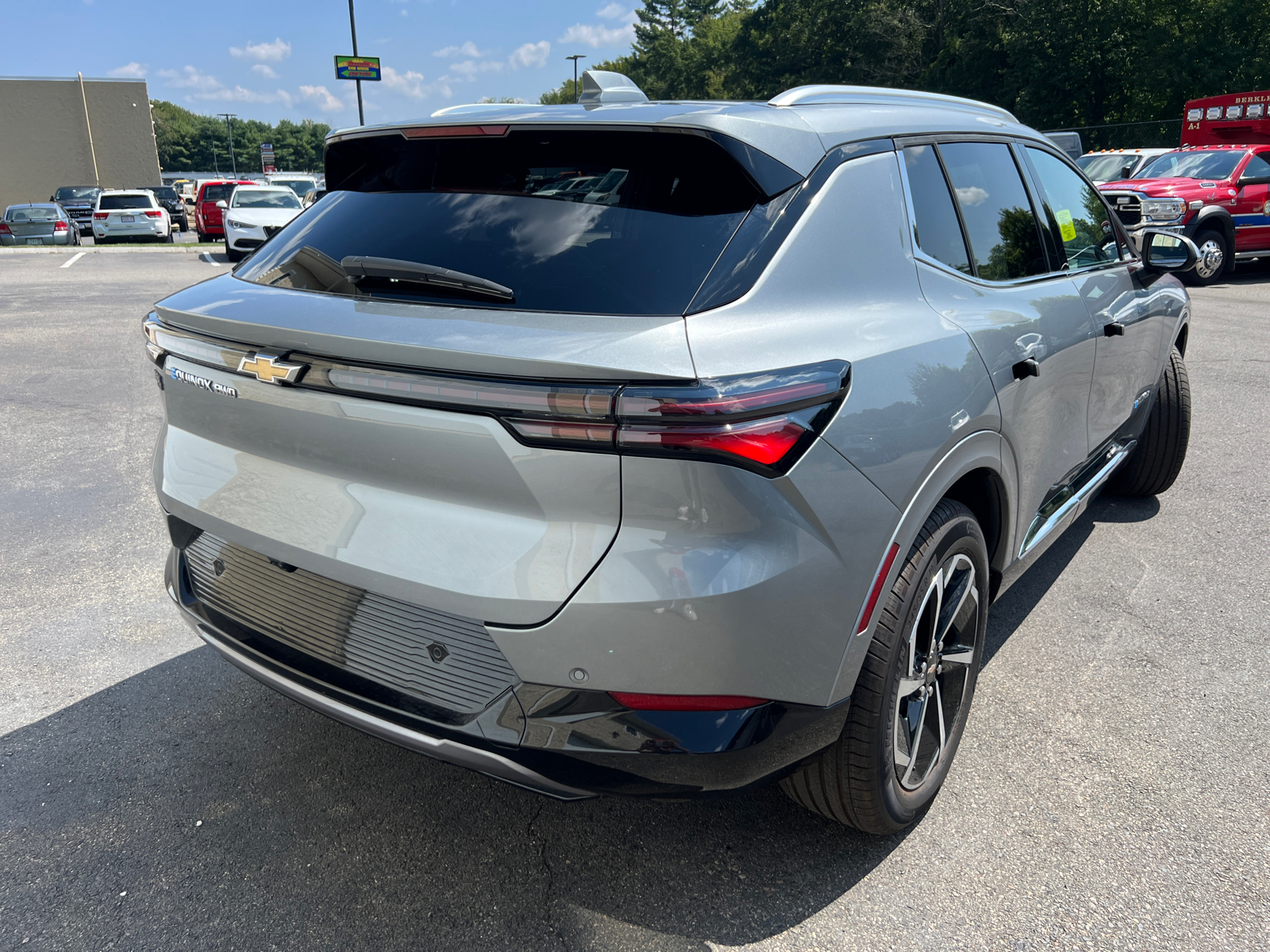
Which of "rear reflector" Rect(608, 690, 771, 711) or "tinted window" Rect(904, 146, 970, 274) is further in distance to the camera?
"tinted window" Rect(904, 146, 970, 274)

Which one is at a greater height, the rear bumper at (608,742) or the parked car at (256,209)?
the parked car at (256,209)

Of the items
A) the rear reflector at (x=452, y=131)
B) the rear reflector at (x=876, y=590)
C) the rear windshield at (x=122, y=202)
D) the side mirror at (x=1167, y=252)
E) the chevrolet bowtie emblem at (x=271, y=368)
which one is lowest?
the rear reflector at (x=876, y=590)

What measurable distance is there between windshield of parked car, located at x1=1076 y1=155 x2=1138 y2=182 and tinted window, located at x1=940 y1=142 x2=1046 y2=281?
1441cm

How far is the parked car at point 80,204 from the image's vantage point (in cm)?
3338

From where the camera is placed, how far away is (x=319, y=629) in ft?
6.86

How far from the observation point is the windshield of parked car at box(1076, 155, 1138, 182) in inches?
620

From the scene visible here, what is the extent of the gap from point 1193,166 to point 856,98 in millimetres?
14982

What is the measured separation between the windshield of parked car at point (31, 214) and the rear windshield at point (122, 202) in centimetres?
279

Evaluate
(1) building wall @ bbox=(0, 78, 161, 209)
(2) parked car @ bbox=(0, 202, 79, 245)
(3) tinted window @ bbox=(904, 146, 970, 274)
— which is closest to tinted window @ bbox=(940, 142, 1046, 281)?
(3) tinted window @ bbox=(904, 146, 970, 274)

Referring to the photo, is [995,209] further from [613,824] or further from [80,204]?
[80,204]

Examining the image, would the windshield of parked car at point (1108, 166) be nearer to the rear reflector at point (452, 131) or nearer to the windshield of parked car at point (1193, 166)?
the windshield of parked car at point (1193, 166)

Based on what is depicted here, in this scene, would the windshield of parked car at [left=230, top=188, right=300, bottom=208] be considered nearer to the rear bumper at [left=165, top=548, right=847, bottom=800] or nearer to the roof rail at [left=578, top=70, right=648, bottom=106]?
the roof rail at [left=578, top=70, right=648, bottom=106]

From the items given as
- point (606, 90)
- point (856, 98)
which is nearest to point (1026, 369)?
point (856, 98)

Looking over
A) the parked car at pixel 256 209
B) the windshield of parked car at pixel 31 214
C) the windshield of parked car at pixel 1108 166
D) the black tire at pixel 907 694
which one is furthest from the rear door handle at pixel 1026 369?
the windshield of parked car at pixel 31 214
